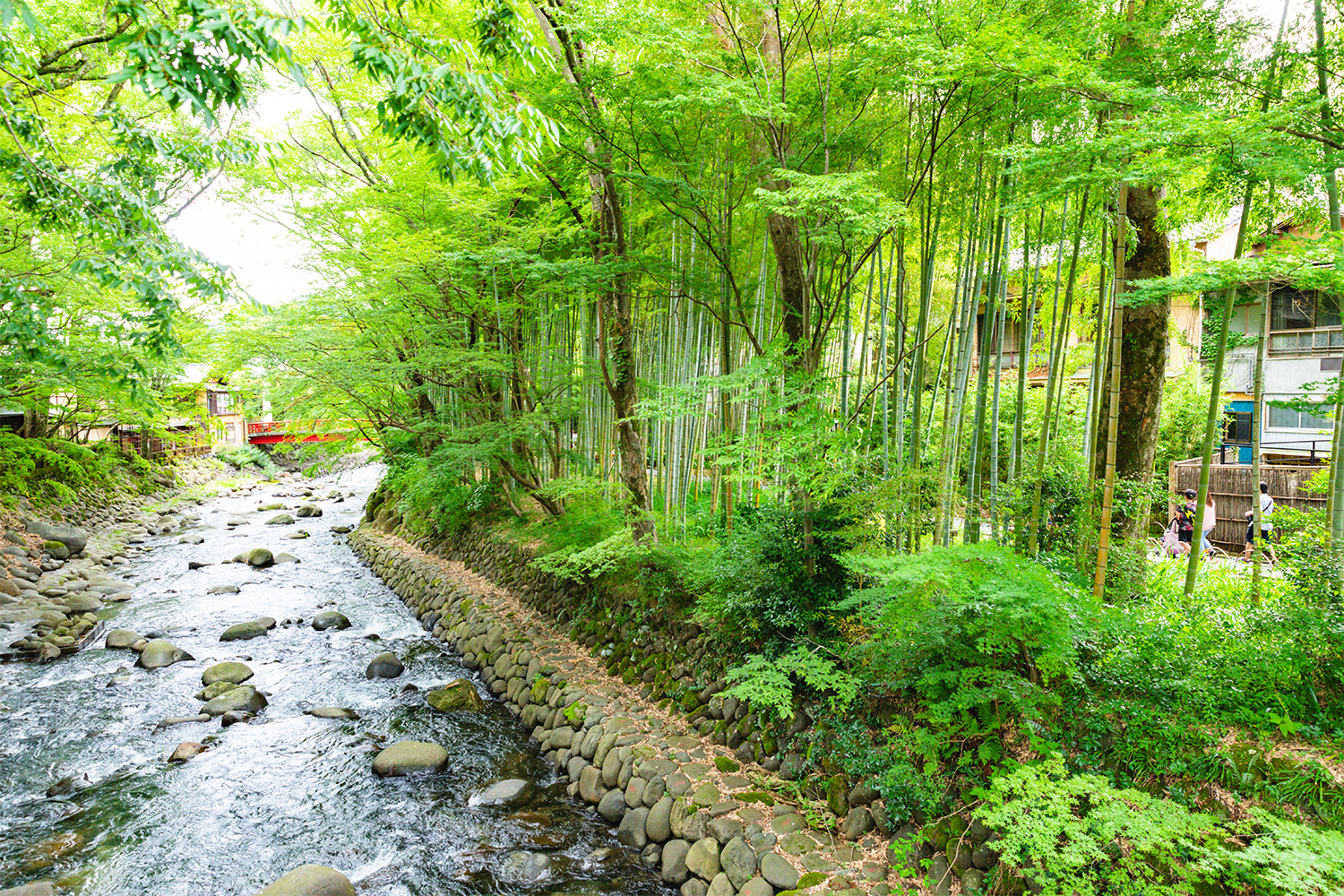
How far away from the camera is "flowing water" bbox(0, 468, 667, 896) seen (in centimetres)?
401

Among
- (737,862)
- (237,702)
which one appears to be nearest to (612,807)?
(737,862)

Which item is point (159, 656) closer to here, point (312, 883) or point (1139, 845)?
point (312, 883)

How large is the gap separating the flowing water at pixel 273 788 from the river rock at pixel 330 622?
0.30 m

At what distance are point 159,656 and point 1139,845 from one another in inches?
355

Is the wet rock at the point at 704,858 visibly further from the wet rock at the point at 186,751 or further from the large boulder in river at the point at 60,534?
the large boulder in river at the point at 60,534

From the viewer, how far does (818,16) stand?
194 inches

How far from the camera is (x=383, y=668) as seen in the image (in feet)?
23.4

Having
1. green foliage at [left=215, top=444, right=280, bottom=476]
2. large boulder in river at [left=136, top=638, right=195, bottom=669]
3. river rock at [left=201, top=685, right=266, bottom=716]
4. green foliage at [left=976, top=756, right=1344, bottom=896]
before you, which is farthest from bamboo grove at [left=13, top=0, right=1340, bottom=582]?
green foliage at [left=215, top=444, right=280, bottom=476]

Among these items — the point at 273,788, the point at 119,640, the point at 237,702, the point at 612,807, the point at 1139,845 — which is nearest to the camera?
the point at 1139,845

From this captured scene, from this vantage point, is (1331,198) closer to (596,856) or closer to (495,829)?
(596,856)

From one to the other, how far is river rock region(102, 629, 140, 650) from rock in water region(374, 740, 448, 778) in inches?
186

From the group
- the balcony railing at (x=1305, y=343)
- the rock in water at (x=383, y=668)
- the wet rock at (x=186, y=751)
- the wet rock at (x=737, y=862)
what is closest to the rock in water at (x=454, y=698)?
the rock in water at (x=383, y=668)

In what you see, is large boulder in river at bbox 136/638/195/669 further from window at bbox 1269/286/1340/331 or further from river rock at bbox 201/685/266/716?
window at bbox 1269/286/1340/331

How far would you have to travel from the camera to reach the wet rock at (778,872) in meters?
3.34
